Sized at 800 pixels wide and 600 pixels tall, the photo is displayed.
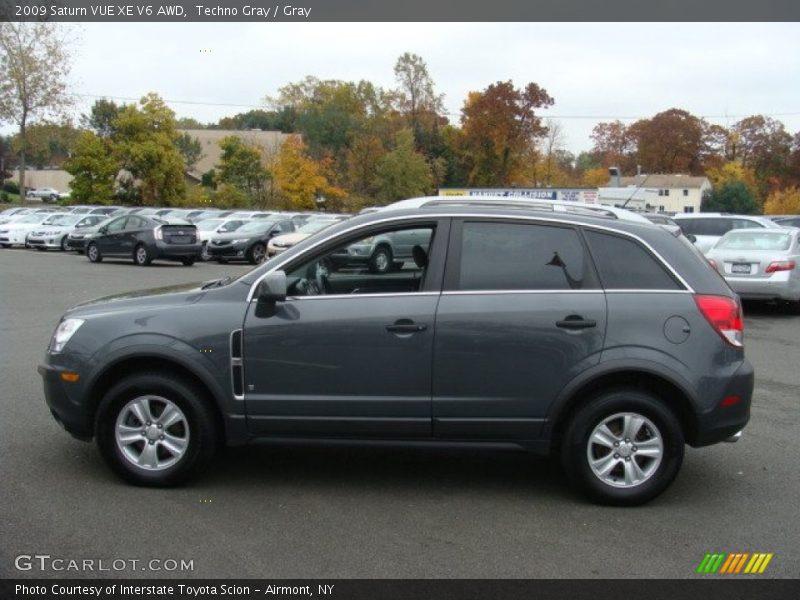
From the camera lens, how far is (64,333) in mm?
5668

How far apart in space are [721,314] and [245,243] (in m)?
24.3

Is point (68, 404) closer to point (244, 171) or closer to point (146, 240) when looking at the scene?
point (146, 240)

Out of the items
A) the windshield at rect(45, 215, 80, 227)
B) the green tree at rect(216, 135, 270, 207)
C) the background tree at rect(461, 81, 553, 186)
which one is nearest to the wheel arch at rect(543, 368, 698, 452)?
the windshield at rect(45, 215, 80, 227)

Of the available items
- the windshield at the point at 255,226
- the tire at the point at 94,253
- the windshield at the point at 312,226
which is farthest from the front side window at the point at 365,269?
the windshield at the point at 255,226

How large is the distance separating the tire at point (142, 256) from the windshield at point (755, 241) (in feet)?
56.0

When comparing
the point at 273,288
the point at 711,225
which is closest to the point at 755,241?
the point at 711,225

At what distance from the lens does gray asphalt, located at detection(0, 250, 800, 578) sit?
4520 millimetres

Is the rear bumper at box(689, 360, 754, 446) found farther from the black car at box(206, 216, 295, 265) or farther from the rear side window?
the black car at box(206, 216, 295, 265)

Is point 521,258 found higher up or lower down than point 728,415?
higher up

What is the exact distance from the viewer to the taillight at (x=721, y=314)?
17.7 feet

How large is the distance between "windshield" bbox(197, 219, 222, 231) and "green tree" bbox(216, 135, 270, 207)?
28.5 metres

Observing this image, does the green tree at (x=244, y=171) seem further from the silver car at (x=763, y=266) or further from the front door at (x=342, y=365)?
the front door at (x=342, y=365)

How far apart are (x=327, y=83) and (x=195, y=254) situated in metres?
88.9

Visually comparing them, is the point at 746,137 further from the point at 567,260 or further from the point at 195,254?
the point at 567,260
